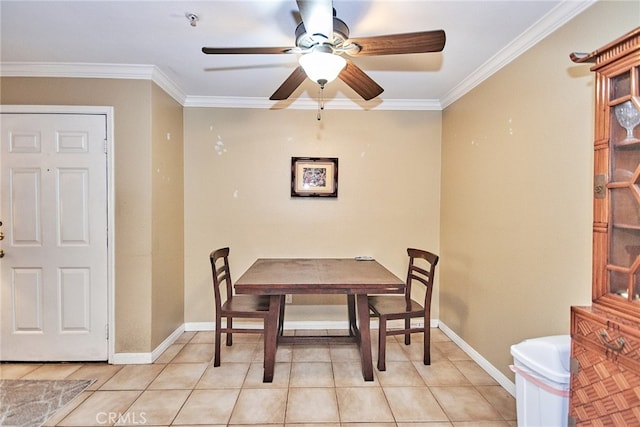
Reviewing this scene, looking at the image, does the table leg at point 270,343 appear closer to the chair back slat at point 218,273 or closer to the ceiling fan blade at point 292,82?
the chair back slat at point 218,273

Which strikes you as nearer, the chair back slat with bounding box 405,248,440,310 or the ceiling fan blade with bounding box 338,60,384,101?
the ceiling fan blade with bounding box 338,60,384,101

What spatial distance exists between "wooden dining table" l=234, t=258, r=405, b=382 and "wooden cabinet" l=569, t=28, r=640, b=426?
3.39ft

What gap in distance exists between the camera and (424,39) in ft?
4.79

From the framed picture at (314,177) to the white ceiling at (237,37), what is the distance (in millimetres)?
686

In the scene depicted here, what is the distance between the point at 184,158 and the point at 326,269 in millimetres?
1904

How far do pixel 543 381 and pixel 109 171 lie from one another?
3.13m

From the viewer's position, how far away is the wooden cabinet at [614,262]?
111 cm

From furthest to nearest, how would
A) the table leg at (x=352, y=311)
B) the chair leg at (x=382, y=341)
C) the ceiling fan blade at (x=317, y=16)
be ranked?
the table leg at (x=352, y=311), the chair leg at (x=382, y=341), the ceiling fan blade at (x=317, y=16)

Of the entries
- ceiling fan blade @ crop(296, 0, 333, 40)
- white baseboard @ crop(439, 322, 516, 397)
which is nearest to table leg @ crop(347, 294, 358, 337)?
white baseboard @ crop(439, 322, 516, 397)

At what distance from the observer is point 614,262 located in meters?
1.20

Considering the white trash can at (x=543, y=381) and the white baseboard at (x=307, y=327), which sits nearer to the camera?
the white trash can at (x=543, y=381)

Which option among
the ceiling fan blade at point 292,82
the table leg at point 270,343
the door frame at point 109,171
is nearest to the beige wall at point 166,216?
the door frame at point 109,171

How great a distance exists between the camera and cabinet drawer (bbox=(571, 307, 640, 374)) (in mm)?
1074

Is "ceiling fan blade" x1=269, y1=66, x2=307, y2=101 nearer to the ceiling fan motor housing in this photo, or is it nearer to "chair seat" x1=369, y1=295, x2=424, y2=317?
the ceiling fan motor housing
